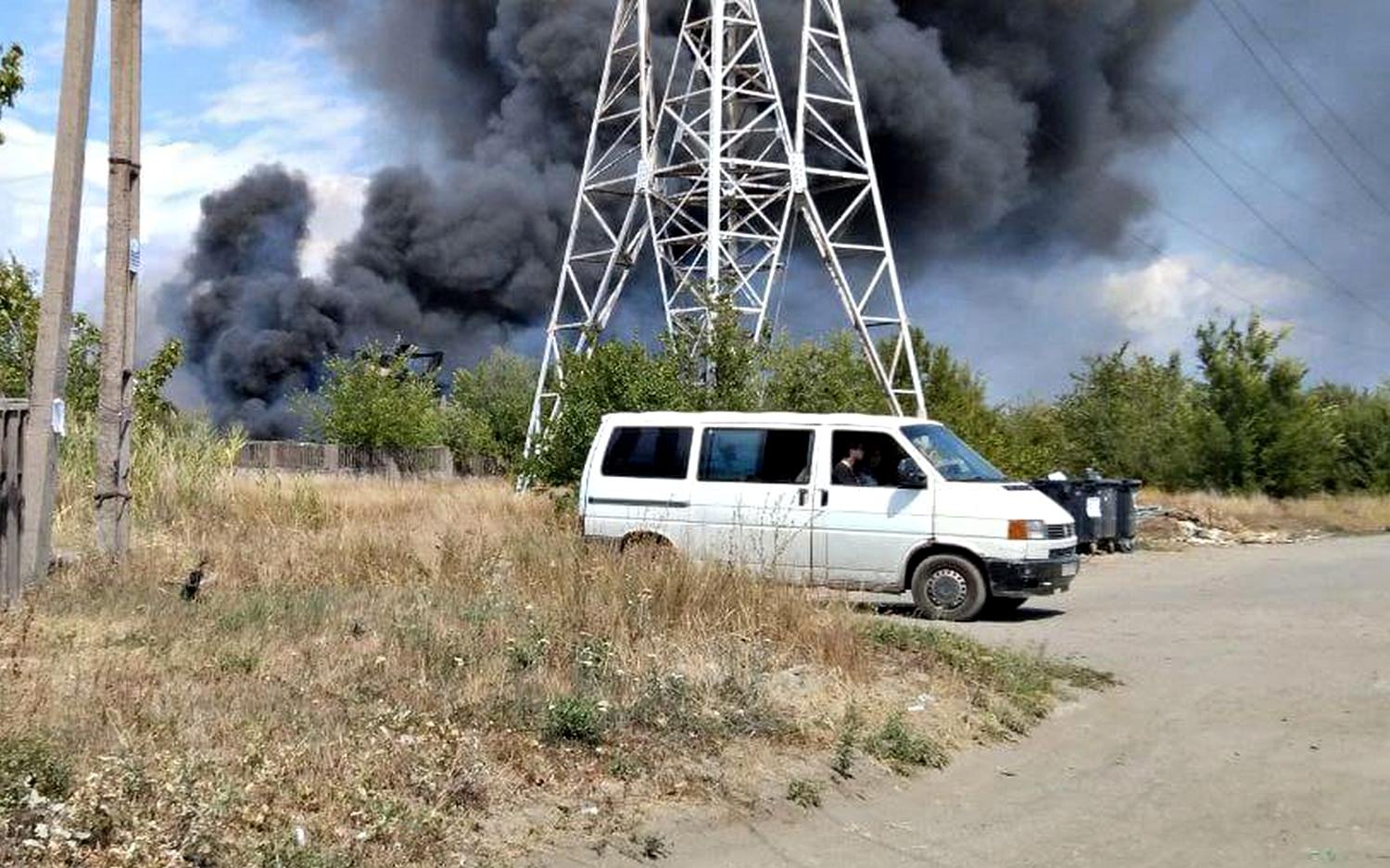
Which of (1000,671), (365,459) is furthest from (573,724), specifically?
(365,459)

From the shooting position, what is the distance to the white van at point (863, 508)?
13.8 m

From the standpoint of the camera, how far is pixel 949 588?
544 inches

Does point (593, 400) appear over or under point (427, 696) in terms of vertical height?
over

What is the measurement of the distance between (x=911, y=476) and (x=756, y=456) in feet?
5.36

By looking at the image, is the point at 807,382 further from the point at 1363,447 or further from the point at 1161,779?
the point at 1363,447

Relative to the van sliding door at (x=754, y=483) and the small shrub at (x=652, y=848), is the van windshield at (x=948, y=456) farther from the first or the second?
the small shrub at (x=652, y=848)

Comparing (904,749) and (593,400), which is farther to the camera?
(593,400)

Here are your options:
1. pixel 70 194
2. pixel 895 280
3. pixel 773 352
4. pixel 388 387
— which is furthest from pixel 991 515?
pixel 388 387

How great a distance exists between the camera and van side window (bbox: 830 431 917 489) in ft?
46.1

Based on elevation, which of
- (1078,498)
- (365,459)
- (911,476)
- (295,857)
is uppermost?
(365,459)

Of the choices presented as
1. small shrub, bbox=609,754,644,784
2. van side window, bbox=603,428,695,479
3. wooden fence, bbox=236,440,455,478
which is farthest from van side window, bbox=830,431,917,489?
wooden fence, bbox=236,440,455,478

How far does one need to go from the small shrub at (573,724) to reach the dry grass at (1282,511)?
31414 millimetres

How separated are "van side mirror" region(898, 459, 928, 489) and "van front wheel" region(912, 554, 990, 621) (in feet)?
2.41

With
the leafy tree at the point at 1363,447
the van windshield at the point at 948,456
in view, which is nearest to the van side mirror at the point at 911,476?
the van windshield at the point at 948,456
